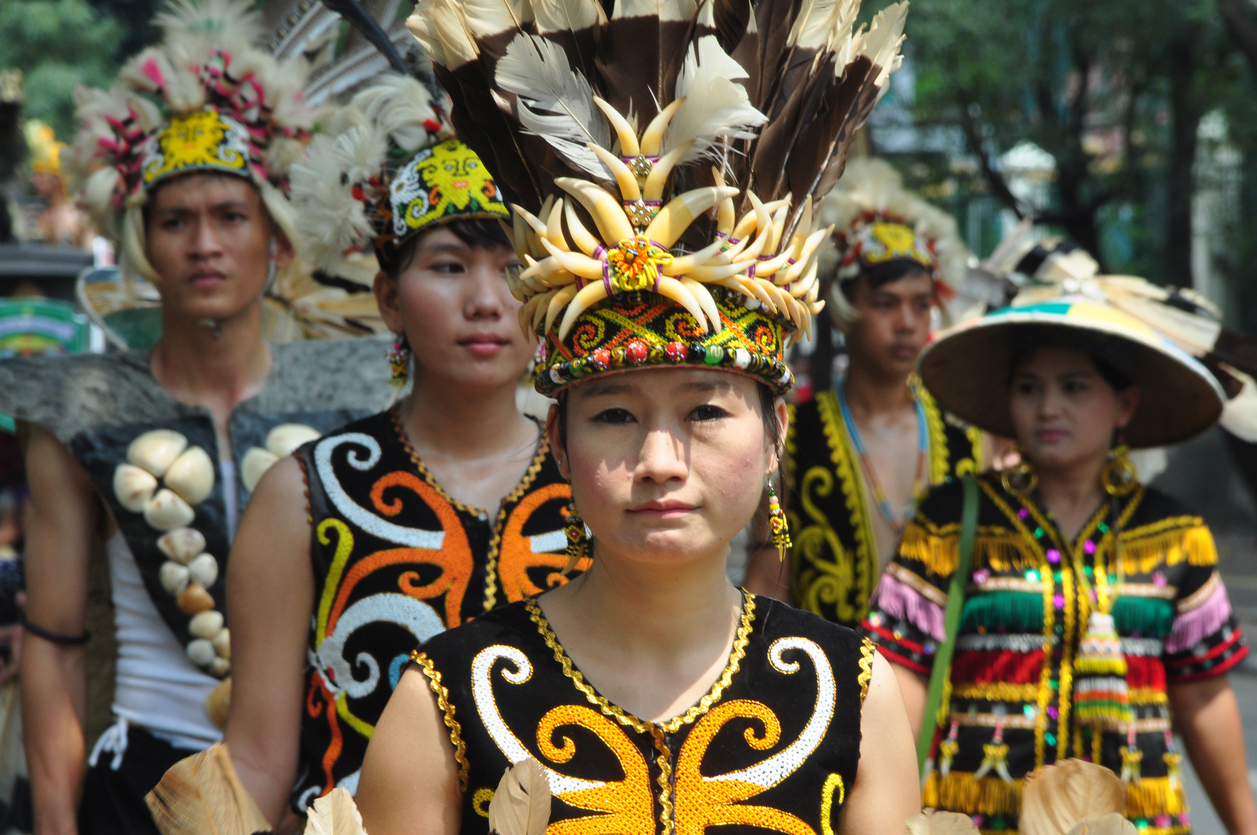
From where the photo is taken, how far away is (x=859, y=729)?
192 cm

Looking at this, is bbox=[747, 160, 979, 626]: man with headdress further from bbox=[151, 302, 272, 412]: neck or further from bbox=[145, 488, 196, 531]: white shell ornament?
bbox=[145, 488, 196, 531]: white shell ornament


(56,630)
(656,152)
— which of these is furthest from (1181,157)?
(656,152)

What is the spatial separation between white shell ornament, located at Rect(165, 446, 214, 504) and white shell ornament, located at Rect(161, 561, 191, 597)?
0.18 metres

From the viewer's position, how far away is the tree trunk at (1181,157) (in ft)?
38.1

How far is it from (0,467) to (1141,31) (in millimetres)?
9677

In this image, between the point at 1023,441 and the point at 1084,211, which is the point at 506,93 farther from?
the point at 1084,211

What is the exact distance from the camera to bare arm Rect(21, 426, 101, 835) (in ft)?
10.2

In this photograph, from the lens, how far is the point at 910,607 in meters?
3.21

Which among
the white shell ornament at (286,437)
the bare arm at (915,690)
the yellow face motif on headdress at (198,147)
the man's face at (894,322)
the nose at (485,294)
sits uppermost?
the yellow face motif on headdress at (198,147)

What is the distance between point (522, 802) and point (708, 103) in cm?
98

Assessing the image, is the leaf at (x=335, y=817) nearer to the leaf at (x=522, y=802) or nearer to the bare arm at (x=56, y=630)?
the leaf at (x=522, y=802)

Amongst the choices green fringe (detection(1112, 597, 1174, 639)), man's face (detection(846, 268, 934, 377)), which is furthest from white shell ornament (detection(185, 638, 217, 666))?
man's face (detection(846, 268, 934, 377))

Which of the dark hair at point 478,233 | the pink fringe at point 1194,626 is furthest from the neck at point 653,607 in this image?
the pink fringe at point 1194,626

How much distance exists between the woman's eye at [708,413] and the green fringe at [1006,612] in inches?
63.1
